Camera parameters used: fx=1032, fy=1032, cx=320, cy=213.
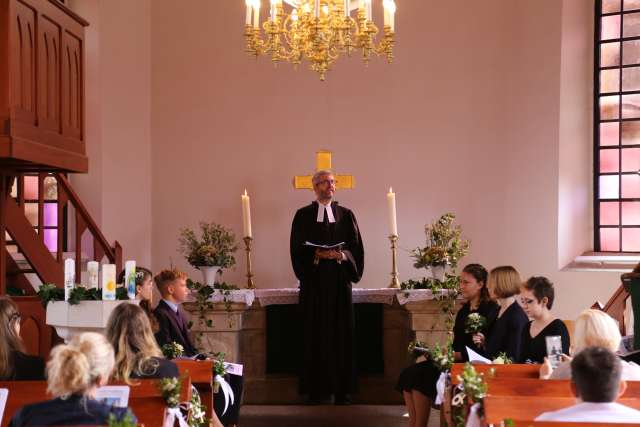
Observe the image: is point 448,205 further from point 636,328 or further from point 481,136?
point 636,328

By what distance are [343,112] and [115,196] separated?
2.78 meters

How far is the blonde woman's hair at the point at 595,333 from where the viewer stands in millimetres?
5059

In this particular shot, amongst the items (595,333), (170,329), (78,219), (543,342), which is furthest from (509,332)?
(78,219)

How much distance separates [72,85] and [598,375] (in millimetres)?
5731

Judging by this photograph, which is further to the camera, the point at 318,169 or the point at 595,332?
the point at 318,169

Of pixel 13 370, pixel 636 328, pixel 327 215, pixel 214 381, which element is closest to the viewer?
pixel 13 370

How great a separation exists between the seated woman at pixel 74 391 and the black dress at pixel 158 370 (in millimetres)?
1381

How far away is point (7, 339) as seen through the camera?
554cm

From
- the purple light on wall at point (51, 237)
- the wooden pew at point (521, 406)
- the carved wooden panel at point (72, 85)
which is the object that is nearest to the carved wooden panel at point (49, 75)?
the carved wooden panel at point (72, 85)

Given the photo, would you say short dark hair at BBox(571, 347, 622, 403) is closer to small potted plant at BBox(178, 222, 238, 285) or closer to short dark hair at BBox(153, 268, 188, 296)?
short dark hair at BBox(153, 268, 188, 296)

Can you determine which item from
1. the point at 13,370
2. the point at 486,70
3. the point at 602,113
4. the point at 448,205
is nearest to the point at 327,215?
the point at 448,205

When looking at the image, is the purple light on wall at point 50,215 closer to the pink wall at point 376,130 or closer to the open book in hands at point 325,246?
the pink wall at point 376,130

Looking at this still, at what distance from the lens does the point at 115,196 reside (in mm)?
11586

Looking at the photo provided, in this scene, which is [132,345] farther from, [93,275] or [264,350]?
[264,350]
